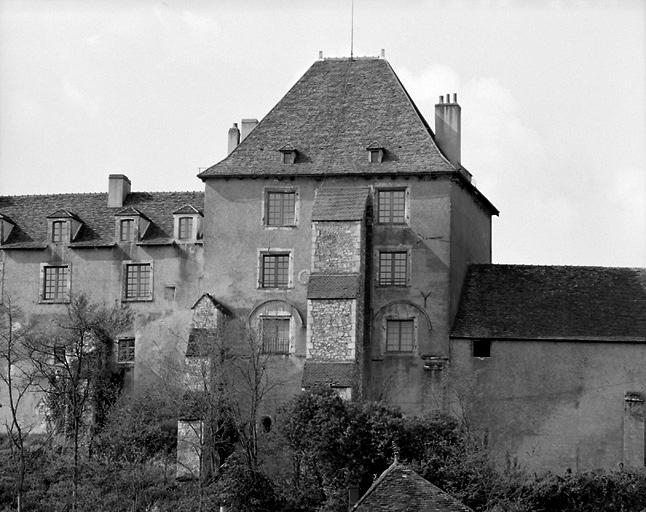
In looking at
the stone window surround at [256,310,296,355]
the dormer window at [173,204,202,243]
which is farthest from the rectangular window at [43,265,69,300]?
the stone window surround at [256,310,296,355]

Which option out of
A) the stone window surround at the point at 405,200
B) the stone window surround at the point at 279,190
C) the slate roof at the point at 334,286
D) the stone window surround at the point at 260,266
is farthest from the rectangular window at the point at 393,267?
the stone window surround at the point at 279,190

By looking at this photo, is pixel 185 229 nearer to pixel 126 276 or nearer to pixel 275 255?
pixel 126 276

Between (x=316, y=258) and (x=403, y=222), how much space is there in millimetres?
3255

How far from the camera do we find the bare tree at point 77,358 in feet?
180

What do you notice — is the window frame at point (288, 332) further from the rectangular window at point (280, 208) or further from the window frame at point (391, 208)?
the window frame at point (391, 208)

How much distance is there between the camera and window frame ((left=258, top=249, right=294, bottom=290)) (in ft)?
177

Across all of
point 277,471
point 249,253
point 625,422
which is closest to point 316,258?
point 249,253

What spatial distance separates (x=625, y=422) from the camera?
50.8 m

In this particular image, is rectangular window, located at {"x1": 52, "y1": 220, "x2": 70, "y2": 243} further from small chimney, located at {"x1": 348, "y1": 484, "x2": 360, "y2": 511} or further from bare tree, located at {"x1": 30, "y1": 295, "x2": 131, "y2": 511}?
small chimney, located at {"x1": 348, "y1": 484, "x2": 360, "y2": 511}

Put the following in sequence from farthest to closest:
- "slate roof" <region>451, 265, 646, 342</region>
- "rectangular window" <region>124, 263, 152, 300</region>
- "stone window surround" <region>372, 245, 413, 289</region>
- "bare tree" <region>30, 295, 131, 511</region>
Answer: "rectangular window" <region>124, 263, 152, 300</region>, "bare tree" <region>30, 295, 131, 511</region>, "stone window surround" <region>372, 245, 413, 289</region>, "slate roof" <region>451, 265, 646, 342</region>

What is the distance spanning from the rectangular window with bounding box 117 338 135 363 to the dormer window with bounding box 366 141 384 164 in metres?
10.3

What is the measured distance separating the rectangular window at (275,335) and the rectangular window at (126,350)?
5189 millimetres

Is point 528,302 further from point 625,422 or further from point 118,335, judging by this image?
point 118,335

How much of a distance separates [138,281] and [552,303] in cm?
1412
